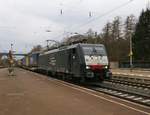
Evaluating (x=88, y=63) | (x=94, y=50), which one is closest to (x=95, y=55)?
(x=94, y=50)

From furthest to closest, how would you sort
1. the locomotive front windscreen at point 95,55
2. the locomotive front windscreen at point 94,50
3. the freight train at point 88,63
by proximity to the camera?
the locomotive front windscreen at point 94,50
the locomotive front windscreen at point 95,55
the freight train at point 88,63

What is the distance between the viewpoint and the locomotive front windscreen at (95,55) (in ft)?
86.6

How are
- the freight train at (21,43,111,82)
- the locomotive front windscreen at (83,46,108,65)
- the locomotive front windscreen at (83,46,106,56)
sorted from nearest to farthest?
1. the freight train at (21,43,111,82)
2. the locomotive front windscreen at (83,46,108,65)
3. the locomotive front windscreen at (83,46,106,56)

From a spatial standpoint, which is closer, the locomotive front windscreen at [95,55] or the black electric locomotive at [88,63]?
the black electric locomotive at [88,63]

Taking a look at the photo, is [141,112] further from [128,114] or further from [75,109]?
[75,109]

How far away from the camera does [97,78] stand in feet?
86.8

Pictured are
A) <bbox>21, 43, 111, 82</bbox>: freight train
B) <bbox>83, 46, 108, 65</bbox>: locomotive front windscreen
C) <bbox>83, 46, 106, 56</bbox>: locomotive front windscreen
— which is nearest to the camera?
<bbox>21, 43, 111, 82</bbox>: freight train

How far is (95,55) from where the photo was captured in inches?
1064

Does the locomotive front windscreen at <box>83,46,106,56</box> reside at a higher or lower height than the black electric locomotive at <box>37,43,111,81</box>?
higher

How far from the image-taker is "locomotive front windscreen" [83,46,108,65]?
26391mm

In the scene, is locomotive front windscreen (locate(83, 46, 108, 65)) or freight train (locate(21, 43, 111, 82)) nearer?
freight train (locate(21, 43, 111, 82))

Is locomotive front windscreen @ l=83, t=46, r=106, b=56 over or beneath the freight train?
over

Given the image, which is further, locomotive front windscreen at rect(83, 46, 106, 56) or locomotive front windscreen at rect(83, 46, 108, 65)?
locomotive front windscreen at rect(83, 46, 106, 56)

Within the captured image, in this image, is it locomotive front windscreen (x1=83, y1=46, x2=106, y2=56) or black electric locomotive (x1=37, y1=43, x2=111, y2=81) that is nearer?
black electric locomotive (x1=37, y1=43, x2=111, y2=81)
